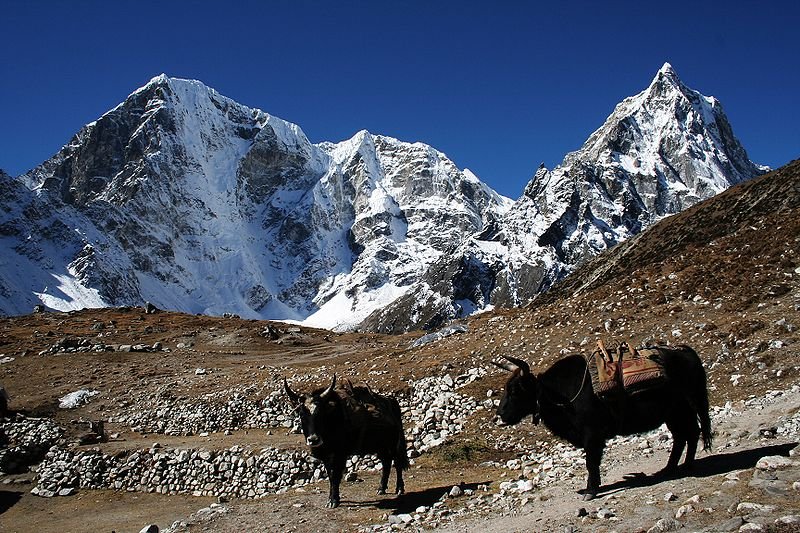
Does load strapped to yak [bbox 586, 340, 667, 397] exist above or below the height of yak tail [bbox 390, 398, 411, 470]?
above

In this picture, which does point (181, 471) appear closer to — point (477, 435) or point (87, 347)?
point (477, 435)

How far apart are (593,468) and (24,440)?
28352mm

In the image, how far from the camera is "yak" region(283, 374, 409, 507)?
12867 mm

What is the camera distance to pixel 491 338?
2794 centimetres

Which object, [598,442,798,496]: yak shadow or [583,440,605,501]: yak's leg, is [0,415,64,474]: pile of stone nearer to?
[583,440,605,501]: yak's leg

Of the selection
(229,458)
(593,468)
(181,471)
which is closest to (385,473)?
(593,468)

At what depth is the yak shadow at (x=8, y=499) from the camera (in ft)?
71.5

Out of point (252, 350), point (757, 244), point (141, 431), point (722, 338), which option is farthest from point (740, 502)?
point (252, 350)

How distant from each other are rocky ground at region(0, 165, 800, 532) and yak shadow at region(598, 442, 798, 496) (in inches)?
2.3

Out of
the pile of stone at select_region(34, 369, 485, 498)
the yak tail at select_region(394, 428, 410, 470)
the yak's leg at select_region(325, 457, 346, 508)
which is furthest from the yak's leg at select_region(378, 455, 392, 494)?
the pile of stone at select_region(34, 369, 485, 498)

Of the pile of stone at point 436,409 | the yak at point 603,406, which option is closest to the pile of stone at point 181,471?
the pile of stone at point 436,409

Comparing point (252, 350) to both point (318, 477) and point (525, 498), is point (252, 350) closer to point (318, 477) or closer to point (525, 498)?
point (318, 477)

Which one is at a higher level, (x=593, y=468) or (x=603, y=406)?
(x=603, y=406)

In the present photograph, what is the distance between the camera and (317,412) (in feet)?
41.9
